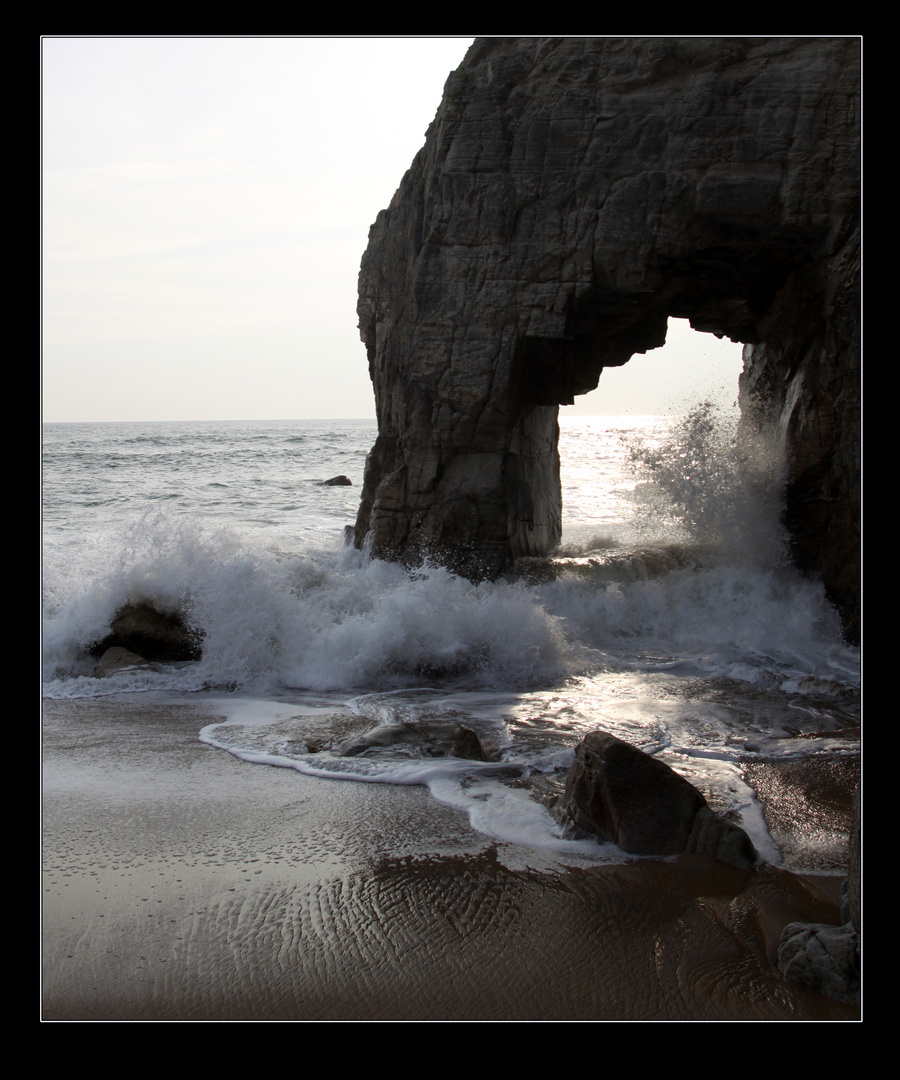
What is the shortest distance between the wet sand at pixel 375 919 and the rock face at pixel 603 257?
19.7ft

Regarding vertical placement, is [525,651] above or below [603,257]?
below

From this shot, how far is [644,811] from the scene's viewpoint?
3.76 meters

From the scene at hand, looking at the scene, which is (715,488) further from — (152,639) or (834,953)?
(834,953)

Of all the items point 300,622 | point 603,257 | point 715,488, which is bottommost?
point 300,622

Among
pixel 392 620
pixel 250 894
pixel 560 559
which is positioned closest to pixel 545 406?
pixel 560 559

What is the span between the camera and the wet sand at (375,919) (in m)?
2.71

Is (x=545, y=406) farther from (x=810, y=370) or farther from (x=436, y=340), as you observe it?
(x=810, y=370)

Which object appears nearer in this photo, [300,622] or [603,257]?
[300,622]

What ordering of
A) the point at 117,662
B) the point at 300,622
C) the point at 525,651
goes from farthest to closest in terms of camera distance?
the point at 300,622 → the point at 525,651 → the point at 117,662

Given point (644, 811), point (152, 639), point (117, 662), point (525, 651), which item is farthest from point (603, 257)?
point (644, 811)

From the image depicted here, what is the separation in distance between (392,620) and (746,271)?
542cm

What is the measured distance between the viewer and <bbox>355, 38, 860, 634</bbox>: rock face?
8250 mm

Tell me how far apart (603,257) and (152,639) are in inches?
242

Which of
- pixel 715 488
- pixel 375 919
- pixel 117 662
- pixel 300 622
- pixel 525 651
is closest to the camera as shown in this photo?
pixel 375 919
